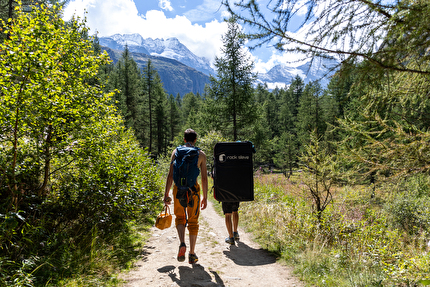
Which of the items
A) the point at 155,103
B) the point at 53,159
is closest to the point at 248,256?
the point at 53,159

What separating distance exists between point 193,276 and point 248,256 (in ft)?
4.44

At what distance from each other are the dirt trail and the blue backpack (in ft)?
3.41

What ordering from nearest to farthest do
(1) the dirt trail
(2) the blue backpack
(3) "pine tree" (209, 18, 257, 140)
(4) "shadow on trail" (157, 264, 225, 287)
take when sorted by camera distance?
(4) "shadow on trail" (157, 264, 225, 287)
(1) the dirt trail
(2) the blue backpack
(3) "pine tree" (209, 18, 257, 140)

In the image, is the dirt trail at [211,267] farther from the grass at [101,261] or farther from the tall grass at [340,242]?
the tall grass at [340,242]

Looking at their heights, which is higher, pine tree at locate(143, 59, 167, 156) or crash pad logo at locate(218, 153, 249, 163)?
pine tree at locate(143, 59, 167, 156)

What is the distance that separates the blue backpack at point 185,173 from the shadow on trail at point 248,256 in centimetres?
145

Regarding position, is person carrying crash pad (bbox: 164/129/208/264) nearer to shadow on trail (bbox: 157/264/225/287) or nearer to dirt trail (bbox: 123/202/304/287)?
shadow on trail (bbox: 157/264/225/287)

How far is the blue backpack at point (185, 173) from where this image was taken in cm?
372

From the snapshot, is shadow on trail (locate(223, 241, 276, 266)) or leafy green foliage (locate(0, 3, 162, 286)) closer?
leafy green foliage (locate(0, 3, 162, 286))

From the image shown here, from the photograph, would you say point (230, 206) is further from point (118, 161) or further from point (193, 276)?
point (118, 161)

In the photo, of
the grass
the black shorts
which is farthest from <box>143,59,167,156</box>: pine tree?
the black shorts

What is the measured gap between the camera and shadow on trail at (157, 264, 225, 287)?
3.29 m

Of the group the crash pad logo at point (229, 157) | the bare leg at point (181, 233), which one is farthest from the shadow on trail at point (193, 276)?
the crash pad logo at point (229, 157)

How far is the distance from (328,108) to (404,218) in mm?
26470
